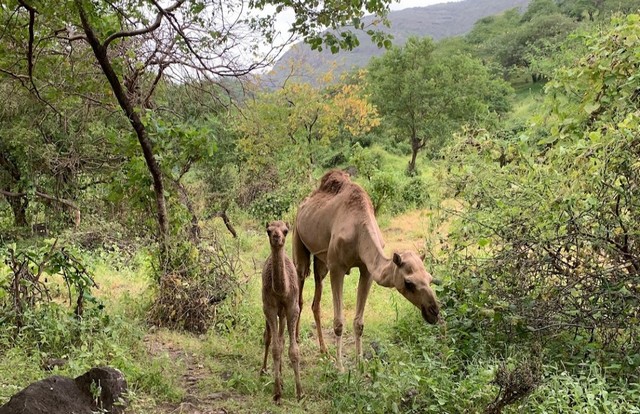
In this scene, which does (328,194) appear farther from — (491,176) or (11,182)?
(11,182)

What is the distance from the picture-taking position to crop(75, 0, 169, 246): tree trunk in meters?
5.96

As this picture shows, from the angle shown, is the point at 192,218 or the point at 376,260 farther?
the point at 192,218

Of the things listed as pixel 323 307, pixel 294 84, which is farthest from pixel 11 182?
pixel 294 84

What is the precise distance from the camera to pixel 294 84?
25703 mm

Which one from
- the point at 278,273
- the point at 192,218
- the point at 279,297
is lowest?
the point at 279,297

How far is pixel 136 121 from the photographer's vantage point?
638 centimetres

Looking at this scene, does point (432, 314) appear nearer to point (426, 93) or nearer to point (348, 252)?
point (348, 252)

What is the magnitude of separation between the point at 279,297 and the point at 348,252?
41.2 inches

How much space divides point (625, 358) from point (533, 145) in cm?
325

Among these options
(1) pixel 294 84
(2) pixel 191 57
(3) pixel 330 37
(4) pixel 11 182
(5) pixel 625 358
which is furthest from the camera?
(1) pixel 294 84

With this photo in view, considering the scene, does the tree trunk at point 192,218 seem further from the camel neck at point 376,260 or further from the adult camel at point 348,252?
the camel neck at point 376,260

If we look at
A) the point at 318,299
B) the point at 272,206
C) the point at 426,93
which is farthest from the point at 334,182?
the point at 426,93

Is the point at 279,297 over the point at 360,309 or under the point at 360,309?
over

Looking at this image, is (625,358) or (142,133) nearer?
(625,358)
